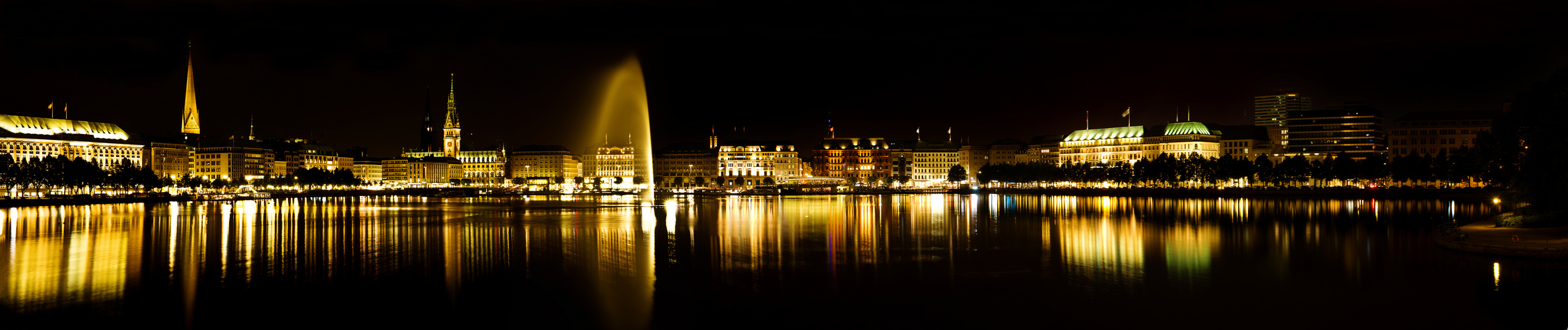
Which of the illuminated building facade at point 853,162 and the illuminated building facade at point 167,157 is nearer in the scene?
the illuminated building facade at point 167,157

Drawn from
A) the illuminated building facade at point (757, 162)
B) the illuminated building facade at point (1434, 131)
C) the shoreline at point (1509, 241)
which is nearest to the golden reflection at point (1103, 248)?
the shoreline at point (1509, 241)

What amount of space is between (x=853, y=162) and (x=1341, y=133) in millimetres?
85777

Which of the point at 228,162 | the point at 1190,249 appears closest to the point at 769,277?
the point at 1190,249

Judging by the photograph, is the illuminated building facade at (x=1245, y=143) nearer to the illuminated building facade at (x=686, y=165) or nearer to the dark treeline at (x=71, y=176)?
the illuminated building facade at (x=686, y=165)

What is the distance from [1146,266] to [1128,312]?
9260 millimetres

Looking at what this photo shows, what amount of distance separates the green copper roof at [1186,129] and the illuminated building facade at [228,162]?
16236cm

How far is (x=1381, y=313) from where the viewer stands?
23.3 m

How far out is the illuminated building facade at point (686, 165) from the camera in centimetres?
19275

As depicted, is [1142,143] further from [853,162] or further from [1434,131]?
[853,162]

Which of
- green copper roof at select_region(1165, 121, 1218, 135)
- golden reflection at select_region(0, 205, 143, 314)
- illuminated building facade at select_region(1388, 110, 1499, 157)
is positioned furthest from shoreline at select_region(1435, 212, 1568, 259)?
green copper roof at select_region(1165, 121, 1218, 135)

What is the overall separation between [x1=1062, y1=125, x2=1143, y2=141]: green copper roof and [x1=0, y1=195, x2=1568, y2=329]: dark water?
124m

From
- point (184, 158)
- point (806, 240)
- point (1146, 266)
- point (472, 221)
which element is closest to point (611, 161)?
point (184, 158)

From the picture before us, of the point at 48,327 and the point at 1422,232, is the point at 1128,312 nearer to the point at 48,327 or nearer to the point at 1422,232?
the point at 48,327

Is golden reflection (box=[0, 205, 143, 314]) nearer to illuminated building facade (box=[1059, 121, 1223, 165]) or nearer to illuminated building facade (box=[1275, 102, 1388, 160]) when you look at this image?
illuminated building facade (box=[1059, 121, 1223, 165])
